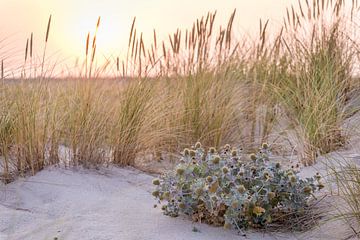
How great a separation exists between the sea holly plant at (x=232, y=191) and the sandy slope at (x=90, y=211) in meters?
0.07

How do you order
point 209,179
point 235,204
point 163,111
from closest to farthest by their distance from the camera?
point 235,204
point 209,179
point 163,111

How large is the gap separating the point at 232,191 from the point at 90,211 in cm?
80

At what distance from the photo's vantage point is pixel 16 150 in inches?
148

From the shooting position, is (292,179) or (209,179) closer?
(209,179)

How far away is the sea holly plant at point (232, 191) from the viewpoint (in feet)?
8.75

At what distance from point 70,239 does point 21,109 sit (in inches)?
56.4

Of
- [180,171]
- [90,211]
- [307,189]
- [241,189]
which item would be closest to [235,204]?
[241,189]

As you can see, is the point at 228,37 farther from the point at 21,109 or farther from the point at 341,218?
the point at 341,218

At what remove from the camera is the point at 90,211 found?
3.07m

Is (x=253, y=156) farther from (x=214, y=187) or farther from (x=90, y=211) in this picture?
(x=90, y=211)

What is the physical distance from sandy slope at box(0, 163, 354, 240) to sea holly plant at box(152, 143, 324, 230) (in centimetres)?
7

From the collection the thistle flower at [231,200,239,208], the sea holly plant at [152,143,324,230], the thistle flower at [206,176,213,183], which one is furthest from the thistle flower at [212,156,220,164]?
the thistle flower at [231,200,239,208]

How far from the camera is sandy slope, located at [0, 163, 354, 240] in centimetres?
265

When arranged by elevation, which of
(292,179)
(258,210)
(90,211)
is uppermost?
(292,179)
